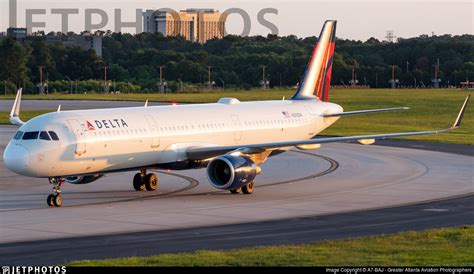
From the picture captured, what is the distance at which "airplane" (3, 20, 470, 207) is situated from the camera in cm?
3594

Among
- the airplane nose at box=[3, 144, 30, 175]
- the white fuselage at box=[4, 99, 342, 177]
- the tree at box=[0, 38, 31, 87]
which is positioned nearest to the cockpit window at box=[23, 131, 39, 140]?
the white fuselage at box=[4, 99, 342, 177]

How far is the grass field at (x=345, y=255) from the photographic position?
78.0ft

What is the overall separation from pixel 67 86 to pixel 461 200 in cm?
15127

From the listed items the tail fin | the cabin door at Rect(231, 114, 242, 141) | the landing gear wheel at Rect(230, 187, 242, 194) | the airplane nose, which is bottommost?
the landing gear wheel at Rect(230, 187, 242, 194)

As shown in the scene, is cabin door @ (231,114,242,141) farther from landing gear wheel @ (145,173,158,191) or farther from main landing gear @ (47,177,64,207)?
main landing gear @ (47,177,64,207)

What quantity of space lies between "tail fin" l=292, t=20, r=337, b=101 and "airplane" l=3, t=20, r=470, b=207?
6.67ft

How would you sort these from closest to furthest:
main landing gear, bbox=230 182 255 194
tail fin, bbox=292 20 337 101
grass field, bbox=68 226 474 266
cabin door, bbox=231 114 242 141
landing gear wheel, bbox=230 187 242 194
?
grass field, bbox=68 226 474 266 < main landing gear, bbox=230 182 255 194 < landing gear wheel, bbox=230 187 242 194 < cabin door, bbox=231 114 242 141 < tail fin, bbox=292 20 337 101

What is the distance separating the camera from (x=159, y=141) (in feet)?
129

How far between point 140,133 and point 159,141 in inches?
38.7

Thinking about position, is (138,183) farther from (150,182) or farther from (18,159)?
(18,159)

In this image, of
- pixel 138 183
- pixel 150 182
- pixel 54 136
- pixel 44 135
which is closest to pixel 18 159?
pixel 44 135

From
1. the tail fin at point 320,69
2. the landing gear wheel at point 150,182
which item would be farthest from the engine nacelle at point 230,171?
the tail fin at point 320,69

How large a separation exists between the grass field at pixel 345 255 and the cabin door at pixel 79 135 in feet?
38.0

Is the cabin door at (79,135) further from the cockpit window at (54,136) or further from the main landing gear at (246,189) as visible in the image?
the main landing gear at (246,189)
